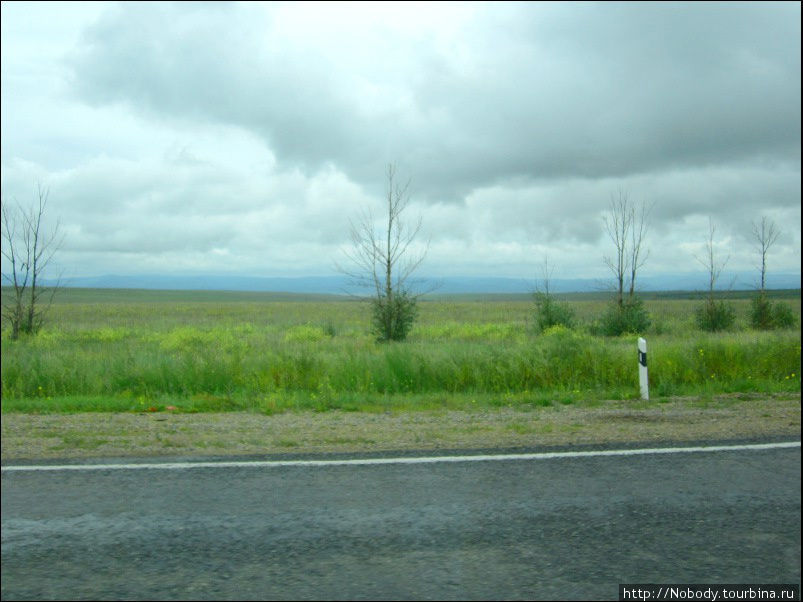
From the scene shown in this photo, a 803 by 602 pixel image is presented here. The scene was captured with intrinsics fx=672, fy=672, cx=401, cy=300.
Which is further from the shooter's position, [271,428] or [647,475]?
[271,428]

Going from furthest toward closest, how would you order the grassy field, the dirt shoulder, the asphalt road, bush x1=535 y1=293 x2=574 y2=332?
bush x1=535 y1=293 x2=574 y2=332
the grassy field
the dirt shoulder
the asphalt road

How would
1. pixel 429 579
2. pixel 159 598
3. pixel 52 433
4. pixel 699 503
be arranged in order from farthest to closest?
pixel 52 433 → pixel 699 503 → pixel 429 579 → pixel 159 598

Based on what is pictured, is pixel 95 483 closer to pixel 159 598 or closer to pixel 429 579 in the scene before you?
pixel 159 598

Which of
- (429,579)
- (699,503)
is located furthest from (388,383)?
(429,579)

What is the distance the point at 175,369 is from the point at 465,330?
79.6ft

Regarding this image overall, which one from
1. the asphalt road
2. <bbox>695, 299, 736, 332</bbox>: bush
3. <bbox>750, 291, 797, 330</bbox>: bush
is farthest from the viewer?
<bbox>750, 291, 797, 330</bbox>: bush

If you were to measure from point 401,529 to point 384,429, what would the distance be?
12.3 feet

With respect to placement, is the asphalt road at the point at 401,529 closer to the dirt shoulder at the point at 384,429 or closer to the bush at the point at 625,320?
the dirt shoulder at the point at 384,429

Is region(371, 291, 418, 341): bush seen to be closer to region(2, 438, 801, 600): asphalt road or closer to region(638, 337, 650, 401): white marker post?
region(638, 337, 650, 401): white marker post

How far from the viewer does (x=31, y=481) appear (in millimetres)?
5879

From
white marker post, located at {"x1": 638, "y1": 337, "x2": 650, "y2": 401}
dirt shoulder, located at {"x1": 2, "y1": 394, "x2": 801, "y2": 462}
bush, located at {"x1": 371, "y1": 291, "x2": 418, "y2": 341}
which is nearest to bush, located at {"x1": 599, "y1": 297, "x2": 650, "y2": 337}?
bush, located at {"x1": 371, "y1": 291, "x2": 418, "y2": 341}

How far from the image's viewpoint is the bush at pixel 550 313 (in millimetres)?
30641

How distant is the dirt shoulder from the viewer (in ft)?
24.0

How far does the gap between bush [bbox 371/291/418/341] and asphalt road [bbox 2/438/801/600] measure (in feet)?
64.5
